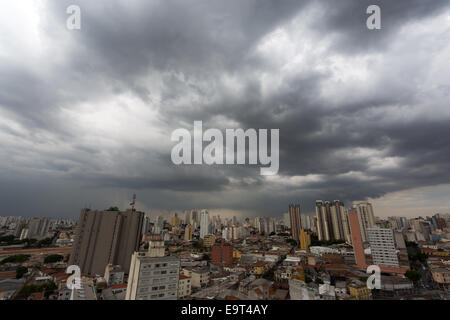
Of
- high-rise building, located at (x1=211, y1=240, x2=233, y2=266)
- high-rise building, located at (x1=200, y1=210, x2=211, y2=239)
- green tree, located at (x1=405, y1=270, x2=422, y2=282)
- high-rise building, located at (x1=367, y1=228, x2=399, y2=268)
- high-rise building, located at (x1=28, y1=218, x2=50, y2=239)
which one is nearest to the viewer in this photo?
green tree, located at (x1=405, y1=270, x2=422, y2=282)

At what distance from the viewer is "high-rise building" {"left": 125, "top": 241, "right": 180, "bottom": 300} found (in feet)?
33.7

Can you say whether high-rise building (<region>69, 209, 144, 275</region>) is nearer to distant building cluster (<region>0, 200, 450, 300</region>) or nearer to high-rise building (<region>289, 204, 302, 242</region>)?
distant building cluster (<region>0, 200, 450, 300</region>)

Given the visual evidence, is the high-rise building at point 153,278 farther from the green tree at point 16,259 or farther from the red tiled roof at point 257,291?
the green tree at point 16,259

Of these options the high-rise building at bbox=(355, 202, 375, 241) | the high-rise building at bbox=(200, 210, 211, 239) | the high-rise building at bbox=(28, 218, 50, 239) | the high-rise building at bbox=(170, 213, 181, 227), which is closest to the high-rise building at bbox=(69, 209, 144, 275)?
the high-rise building at bbox=(200, 210, 211, 239)

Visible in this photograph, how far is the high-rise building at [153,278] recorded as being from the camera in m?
10.3

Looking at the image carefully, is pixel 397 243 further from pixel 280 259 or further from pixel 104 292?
pixel 104 292

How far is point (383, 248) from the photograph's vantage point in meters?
25.9

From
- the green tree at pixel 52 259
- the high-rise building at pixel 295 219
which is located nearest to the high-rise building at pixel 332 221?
the high-rise building at pixel 295 219

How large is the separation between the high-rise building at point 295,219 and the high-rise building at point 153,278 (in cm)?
4002

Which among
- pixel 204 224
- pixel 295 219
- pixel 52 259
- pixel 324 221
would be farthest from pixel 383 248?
pixel 52 259

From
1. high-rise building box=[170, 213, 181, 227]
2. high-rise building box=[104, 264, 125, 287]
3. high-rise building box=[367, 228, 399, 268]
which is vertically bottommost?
high-rise building box=[104, 264, 125, 287]

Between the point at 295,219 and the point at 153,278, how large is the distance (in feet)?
142

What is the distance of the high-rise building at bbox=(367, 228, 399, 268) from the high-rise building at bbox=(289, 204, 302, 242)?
19429 millimetres

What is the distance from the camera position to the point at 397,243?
33281 millimetres
